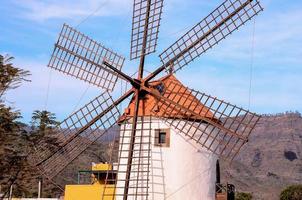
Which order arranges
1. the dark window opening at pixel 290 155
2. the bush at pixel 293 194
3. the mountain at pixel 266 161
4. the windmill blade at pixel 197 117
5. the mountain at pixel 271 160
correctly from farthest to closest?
the dark window opening at pixel 290 155 < the mountain at pixel 271 160 < the mountain at pixel 266 161 < the bush at pixel 293 194 < the windmill blade at pixel 197 117

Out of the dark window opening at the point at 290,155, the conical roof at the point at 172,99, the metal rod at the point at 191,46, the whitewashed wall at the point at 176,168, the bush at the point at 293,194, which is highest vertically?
the dark window opening at the point at 290,155

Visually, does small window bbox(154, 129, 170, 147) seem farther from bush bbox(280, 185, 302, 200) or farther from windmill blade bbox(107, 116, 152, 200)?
bush bbox(280, 185, 302, 200)

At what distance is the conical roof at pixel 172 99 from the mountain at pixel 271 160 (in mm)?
91396

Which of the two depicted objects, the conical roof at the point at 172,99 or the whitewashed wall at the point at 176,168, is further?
the conical roof at the point at 172,99

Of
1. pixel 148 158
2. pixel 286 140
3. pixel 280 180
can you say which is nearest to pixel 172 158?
pixel 148 158

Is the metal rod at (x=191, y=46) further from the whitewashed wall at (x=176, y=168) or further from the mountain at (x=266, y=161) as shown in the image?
the mountain at (x=266, y=161)

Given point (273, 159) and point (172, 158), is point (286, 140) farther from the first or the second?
point (172, 158)

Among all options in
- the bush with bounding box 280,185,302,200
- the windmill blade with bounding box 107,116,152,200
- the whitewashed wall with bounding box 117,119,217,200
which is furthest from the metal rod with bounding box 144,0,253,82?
the bush with bounding box 280,185,302,200

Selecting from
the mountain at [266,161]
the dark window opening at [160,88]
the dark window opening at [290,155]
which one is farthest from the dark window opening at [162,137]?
the dark window opening at [290,155]

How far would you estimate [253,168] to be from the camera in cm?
16300

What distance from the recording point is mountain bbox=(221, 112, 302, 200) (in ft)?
436

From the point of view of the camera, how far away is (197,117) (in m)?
24.2

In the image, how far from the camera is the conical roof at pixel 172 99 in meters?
24.4

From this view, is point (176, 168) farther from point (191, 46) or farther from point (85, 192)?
point (85, 192)
